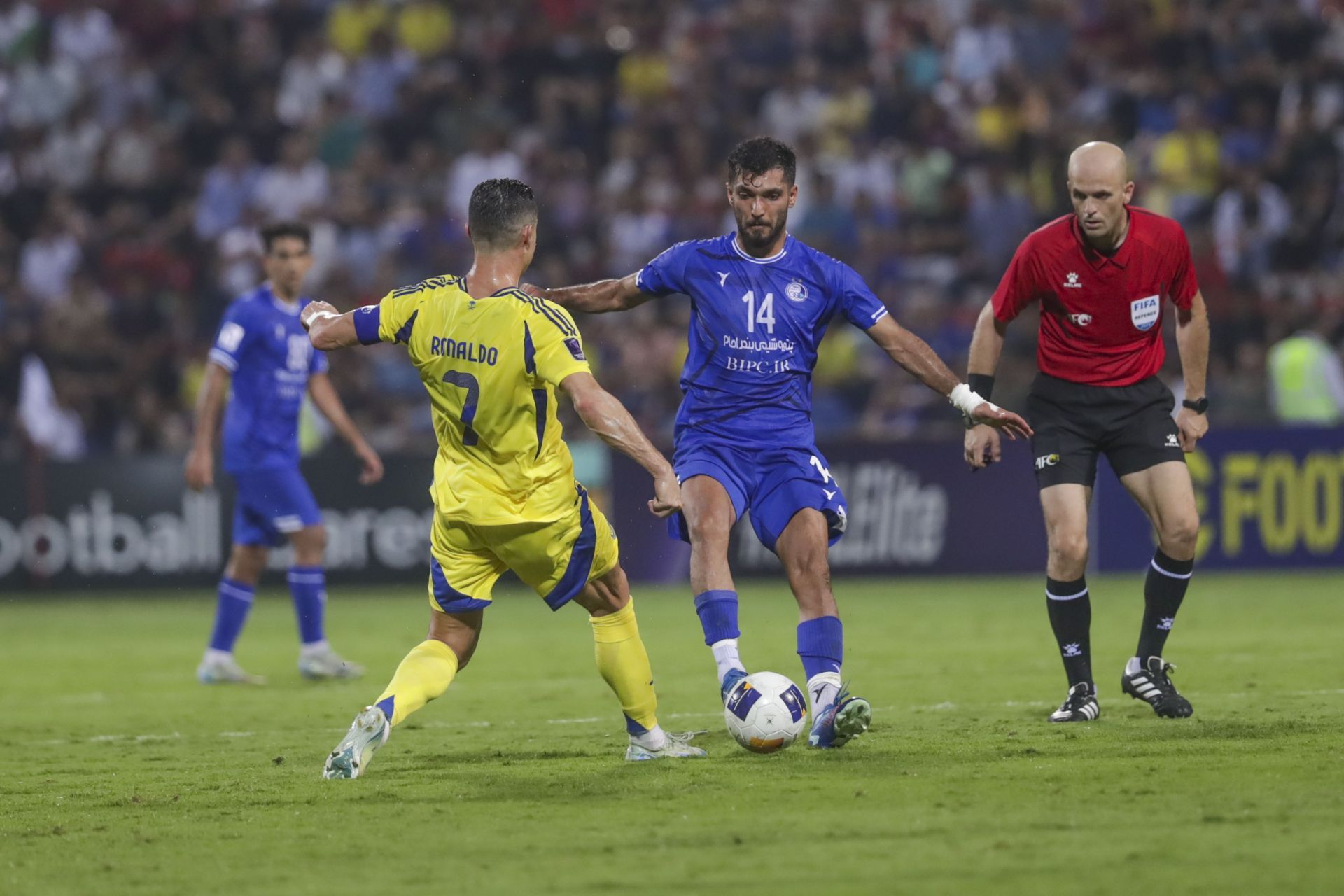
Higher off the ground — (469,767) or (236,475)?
(236,475)

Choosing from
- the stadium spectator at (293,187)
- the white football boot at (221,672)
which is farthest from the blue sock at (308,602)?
the stadium spectator at (293,187)

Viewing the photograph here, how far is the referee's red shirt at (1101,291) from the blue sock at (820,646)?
1.72m

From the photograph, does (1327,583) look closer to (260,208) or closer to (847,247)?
(847,247)

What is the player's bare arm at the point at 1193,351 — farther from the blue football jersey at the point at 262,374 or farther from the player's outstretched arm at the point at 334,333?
the blue football jersey at the point at 262,374

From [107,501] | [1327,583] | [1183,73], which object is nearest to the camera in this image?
[1327,583]

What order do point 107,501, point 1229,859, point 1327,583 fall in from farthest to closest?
point 107,501 → point 1327,583 → point 1229,859

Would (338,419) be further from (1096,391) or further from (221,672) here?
(1096,391)

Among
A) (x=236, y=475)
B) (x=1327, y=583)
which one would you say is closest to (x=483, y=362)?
(x=236, y=475)

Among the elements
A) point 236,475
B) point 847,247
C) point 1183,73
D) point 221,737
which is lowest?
point 221,737

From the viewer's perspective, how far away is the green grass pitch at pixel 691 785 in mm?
4910

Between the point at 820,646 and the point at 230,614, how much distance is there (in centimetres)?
496

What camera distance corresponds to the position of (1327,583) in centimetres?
1538

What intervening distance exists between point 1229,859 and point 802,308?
320 cm

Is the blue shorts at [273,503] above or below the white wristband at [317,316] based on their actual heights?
below
